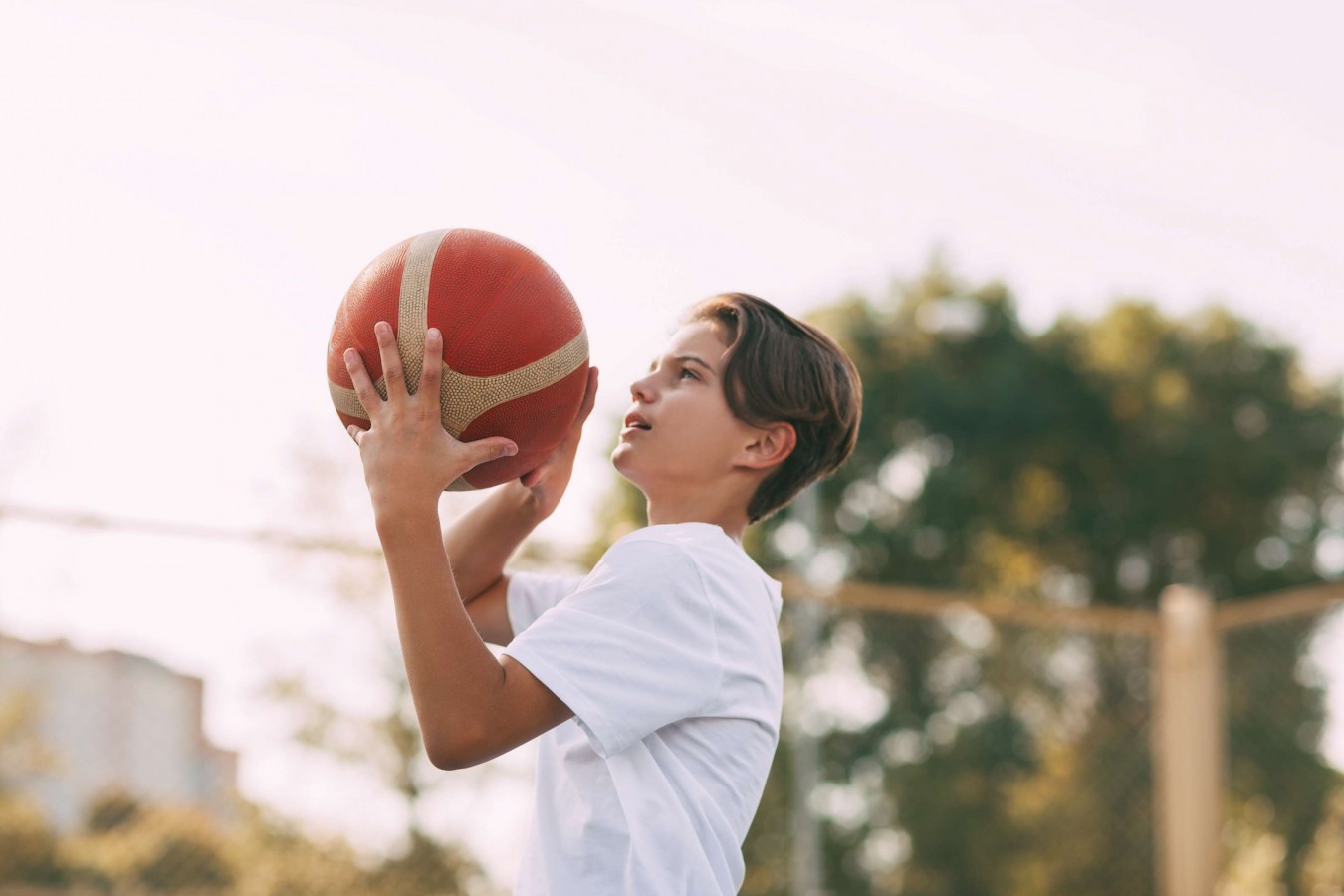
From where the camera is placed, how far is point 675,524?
2012mm

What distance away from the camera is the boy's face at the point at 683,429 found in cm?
216

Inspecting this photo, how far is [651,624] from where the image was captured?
6.01 ft

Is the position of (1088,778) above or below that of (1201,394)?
below

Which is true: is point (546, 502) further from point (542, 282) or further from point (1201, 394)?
point (1201, 394)

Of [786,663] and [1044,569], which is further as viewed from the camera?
[1044,569]

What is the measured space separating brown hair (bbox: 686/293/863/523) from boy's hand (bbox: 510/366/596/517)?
23 centimetres

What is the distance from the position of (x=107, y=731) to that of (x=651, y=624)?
3600mm

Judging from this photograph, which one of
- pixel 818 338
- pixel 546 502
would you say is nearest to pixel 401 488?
pixel 546 502

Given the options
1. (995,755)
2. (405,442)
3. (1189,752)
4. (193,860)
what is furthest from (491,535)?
(995,755)

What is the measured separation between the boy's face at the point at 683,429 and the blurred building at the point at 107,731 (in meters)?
3.23

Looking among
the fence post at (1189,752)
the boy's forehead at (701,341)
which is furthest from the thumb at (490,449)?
the fence post at (1189,752)

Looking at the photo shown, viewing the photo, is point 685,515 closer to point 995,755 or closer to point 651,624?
point 651,624

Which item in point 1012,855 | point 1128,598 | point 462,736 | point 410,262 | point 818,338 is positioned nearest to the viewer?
point 462,736

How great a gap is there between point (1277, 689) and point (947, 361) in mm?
12271
